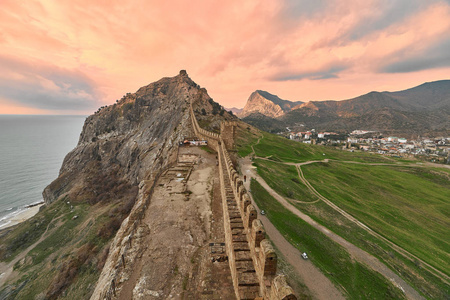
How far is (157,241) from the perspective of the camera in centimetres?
1356

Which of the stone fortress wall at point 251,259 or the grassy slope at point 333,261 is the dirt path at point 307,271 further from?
the stone fortress wall at point 251,259

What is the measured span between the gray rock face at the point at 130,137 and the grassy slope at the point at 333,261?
35.0 m

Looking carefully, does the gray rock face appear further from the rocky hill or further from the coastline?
the coastline

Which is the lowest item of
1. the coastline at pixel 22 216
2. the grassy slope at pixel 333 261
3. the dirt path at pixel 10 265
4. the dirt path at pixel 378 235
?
the coastline at pixel 22 216

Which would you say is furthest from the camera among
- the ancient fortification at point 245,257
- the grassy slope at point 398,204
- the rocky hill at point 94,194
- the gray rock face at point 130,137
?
the gray rock face at point 130,137

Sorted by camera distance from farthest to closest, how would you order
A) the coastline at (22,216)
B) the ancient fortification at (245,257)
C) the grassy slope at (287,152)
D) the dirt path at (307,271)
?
1. the grassy slope at (287,152)
2. the coastline at (22,216)
3. the dirt path at (307,271)
4. the ancient fortification at (245,257)

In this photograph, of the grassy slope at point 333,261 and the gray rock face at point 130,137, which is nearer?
the grassy slope at point 333,261

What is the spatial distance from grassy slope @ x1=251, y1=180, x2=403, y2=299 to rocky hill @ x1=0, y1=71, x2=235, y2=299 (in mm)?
18301

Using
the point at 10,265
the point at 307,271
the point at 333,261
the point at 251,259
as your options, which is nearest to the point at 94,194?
the point at 10,265

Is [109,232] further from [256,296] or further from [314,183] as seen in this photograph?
[314,183]

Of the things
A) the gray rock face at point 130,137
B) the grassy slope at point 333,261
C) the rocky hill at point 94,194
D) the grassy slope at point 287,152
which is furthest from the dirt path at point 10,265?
the grassy slope at point 287,152

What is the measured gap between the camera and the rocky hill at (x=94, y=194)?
24.6 m

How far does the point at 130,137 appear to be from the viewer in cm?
8200

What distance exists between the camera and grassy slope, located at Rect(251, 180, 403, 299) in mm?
14117
